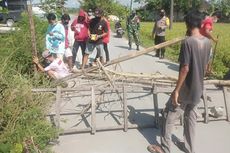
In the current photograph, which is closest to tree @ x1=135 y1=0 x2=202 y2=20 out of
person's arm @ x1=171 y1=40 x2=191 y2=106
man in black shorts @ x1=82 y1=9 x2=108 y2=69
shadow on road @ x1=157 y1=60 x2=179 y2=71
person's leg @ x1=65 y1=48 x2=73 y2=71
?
shadow on road @ x1=157 y1=60 x2=179 y2=71

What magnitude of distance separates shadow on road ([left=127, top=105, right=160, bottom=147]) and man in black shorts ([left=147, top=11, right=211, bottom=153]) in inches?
18.3

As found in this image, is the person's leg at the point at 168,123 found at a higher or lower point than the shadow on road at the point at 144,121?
higher

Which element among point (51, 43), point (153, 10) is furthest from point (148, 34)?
point (153, 10)

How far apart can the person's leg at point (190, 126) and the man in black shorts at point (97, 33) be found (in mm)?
5578

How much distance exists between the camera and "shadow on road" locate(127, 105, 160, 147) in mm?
6086

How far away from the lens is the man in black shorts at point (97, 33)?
10641 mm

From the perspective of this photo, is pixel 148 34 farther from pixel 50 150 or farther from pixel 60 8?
pixel 50 150

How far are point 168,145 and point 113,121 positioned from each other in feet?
5.29

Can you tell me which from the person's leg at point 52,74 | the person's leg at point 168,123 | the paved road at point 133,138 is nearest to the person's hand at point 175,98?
the person's leg at point 168,123

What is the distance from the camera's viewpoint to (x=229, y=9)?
199ft

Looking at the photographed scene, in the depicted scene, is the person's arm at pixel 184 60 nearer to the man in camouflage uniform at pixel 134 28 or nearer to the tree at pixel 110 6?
the man in camouflage uniform at pixel 134 28

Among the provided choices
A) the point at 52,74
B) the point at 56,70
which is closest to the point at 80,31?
the point at 56,70

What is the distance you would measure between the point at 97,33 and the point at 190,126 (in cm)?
588

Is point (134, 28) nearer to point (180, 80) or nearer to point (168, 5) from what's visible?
point (180, 80)
